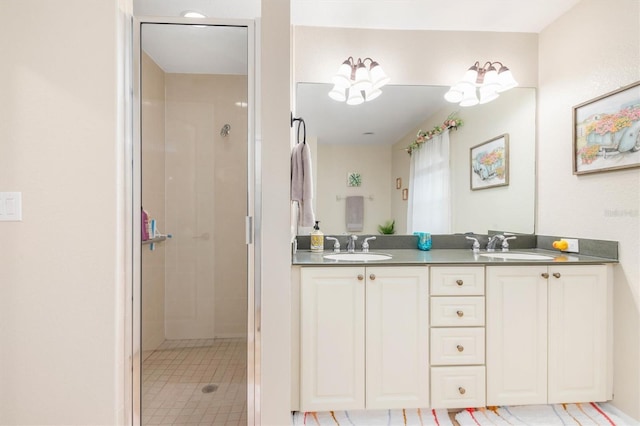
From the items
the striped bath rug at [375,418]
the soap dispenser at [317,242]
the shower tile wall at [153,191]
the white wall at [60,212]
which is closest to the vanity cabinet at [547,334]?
the striped bath rug at [375,418]

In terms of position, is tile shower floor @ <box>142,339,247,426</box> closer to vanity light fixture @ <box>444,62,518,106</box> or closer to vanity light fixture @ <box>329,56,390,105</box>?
vanity light fixture @ <box>329,56,390,105</box>

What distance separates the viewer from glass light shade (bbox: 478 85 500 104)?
236 centimetres

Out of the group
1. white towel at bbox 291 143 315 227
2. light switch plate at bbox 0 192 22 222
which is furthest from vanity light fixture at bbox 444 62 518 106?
light switch plate at bbox 0 192 22 222

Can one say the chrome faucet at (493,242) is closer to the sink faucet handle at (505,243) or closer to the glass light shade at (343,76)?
the sink faucet handle at (505,243)

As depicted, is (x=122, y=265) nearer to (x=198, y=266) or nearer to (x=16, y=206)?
(x=198, y=266)

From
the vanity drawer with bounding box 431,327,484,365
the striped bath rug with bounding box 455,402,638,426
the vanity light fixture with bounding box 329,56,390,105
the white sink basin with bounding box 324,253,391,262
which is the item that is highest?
the vanity light fixture with bounding box 329,56,390,105

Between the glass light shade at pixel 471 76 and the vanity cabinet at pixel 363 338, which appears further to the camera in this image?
the glass light shade at pixel 471 76

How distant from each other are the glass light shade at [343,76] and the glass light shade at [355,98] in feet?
0.23

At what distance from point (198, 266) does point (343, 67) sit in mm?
1670

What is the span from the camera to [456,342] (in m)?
1.77

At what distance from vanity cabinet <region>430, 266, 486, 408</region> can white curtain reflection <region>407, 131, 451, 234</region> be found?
0.72m

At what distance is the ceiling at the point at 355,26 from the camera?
166 centimetres

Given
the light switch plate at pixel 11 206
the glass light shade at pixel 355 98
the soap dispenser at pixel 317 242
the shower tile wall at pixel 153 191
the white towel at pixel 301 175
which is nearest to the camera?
the light switch plate at pixel 11 206

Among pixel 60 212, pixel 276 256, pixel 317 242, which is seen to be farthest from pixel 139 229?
pixel 317 242
